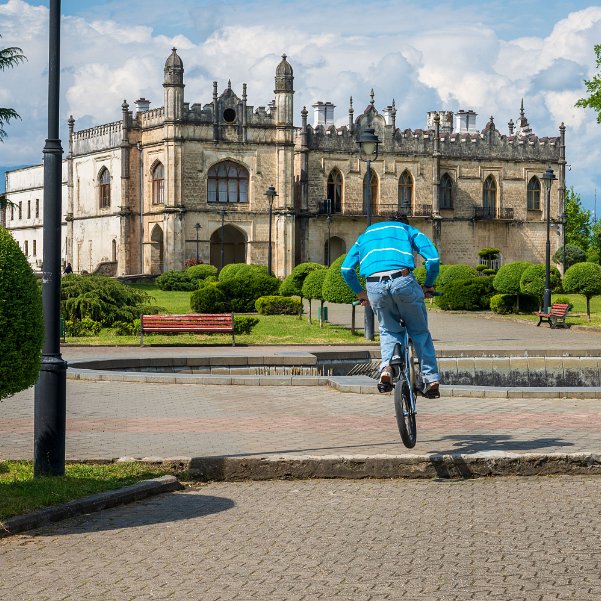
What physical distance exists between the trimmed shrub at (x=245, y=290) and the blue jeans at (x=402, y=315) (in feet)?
84.0

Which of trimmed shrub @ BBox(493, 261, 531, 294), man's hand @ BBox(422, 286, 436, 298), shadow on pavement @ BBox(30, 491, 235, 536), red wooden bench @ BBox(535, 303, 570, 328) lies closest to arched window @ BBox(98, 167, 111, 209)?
trimmed shrub @ BBox(493, 261, 531, 294)

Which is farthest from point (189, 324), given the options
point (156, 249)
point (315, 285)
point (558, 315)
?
point (156, 249)

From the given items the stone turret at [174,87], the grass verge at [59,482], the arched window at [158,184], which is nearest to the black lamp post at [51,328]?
the grass verge at [59,482]

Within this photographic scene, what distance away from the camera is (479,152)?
6719 cm

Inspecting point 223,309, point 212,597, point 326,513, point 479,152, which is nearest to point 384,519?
point 326,513

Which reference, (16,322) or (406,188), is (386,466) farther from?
(406,188)

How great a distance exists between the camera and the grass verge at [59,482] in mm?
7074

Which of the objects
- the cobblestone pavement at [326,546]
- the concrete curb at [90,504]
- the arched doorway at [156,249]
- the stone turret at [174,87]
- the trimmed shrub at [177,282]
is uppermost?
the stone turret at [174,87]

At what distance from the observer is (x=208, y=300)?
33.4 metres

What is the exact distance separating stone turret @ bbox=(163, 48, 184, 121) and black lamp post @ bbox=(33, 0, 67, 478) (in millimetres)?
51129

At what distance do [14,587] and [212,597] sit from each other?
0.98m

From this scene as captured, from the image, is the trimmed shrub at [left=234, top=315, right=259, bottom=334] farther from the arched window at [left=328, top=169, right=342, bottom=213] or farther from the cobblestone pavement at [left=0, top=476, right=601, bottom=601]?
the arched window at [left=328, top=169, right=342, bottom=213]

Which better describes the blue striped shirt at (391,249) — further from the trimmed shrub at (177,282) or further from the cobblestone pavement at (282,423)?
the trimmed shrub at (177,282)

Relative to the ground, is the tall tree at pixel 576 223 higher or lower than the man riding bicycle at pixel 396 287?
higher
